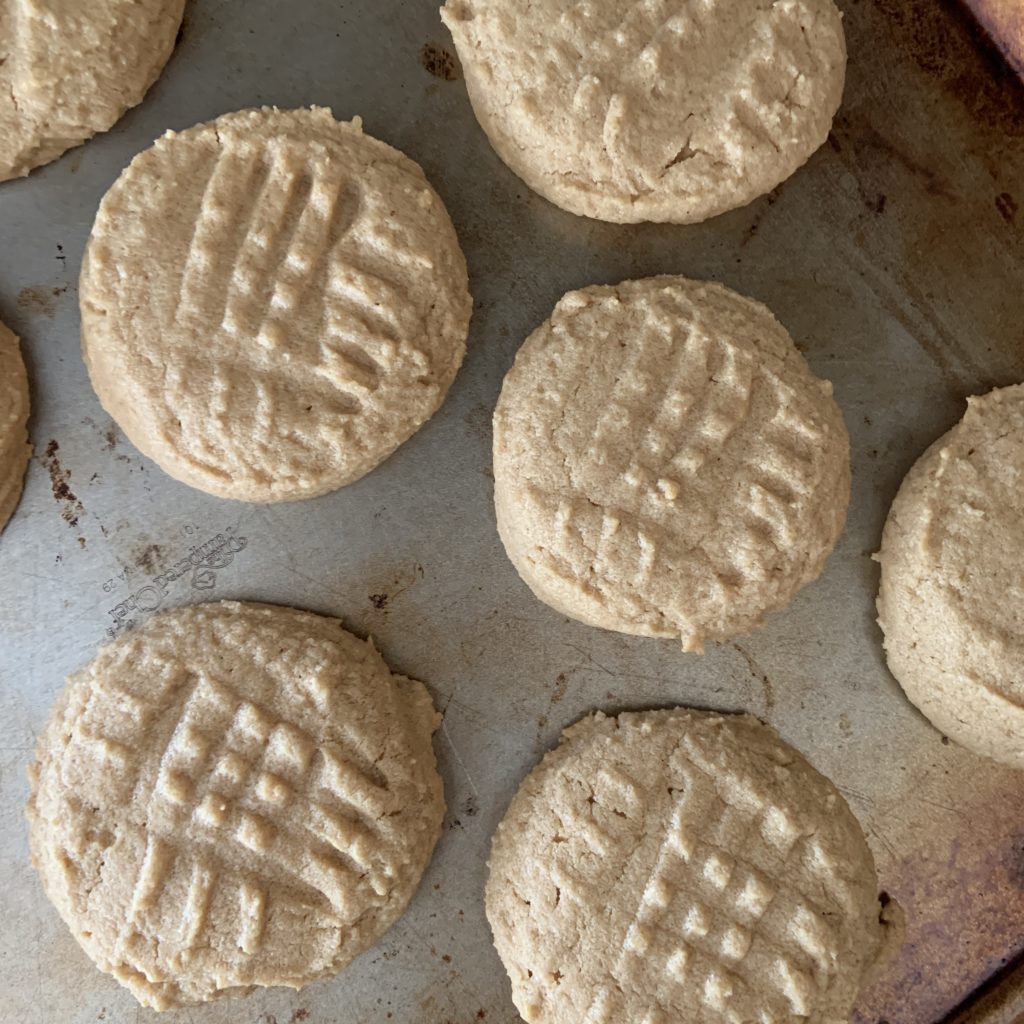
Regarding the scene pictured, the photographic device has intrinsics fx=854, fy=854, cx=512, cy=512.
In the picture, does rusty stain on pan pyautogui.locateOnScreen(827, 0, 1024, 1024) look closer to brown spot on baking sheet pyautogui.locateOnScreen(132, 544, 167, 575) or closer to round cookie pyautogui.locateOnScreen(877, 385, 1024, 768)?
round cookie pyautogui.locateOnScreen(877, 385, 1024, 768)

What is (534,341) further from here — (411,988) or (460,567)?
(411,988)

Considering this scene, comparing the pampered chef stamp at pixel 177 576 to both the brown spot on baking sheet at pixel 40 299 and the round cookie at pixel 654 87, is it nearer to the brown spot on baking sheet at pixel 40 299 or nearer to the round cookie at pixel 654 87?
the brown spot on baking sheet at pixel 40 299

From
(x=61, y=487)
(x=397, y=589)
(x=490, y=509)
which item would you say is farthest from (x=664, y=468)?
(x=61, y=487)

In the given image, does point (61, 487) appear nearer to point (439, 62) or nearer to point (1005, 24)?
point (439, 62)

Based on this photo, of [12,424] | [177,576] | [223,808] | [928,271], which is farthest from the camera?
[928,271]

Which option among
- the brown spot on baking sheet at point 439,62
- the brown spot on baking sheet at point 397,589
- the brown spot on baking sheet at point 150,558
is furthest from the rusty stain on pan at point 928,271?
the brown spot on baking sheet at point 150,558
